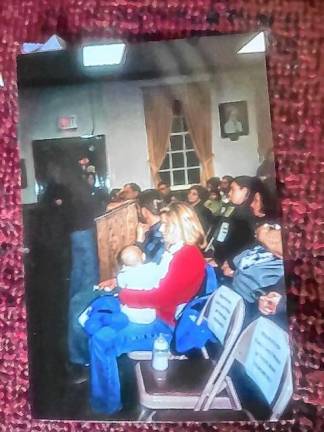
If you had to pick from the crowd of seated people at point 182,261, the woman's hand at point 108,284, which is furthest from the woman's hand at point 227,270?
the woman's hand at point 108,284

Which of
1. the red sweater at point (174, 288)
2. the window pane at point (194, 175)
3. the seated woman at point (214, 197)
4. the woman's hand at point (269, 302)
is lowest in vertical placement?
the woman's hand at point (269, 302)

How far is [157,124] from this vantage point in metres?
0.65

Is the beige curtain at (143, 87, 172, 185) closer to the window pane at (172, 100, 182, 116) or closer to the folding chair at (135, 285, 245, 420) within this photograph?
the window pane at (172, 100, 182, 116)

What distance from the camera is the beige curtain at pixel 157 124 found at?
0.65m

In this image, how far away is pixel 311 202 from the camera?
0.64 metres

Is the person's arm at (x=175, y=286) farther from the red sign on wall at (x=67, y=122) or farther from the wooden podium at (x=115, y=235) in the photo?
the red sign on wall at (x=67, y=122)

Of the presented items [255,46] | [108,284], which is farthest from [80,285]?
[255,46]

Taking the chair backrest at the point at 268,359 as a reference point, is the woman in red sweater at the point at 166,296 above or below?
above

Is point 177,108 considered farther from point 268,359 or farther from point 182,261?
point 268,359

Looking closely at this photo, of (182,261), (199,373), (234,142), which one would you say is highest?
(234,142)

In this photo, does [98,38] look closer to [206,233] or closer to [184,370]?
[206,233]

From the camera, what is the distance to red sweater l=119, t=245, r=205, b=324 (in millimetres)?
645

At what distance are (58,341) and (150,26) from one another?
310mm

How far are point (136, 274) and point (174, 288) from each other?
1.5 inches
